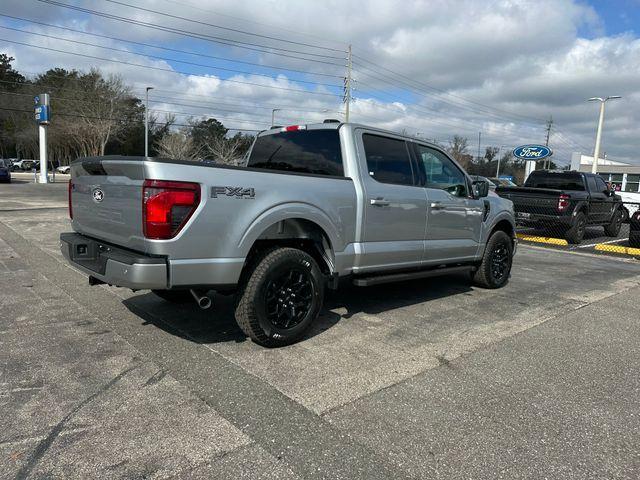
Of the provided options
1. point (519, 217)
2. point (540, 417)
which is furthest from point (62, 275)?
point (519, 217)

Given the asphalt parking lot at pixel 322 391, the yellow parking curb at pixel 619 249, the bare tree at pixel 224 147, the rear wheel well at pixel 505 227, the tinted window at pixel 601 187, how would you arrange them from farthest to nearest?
1. the bare tree at pixel 224 147
2. the tinted window at pixel 601 187
3. the yellow parking curb at pixel 619 249
4. the rear wheel well at pixel 505 227
5. the asphalt parking lot at pixel 322 391

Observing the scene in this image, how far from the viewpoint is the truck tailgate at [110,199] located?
3576mm

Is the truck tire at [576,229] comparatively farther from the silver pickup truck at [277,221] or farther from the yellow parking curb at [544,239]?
the silver pickup truck at [277,221]

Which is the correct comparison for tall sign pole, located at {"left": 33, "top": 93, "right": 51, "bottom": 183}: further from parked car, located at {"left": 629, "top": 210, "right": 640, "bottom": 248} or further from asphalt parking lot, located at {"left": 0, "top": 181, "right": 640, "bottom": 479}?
parked car, located at {"left": 629, "top": 210, "right": 640, "bottom": 248}

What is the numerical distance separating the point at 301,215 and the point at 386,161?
144 cm

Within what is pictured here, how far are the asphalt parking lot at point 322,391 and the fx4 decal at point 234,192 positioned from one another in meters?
1.31

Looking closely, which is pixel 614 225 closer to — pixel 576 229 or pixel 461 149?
pixel 576 229

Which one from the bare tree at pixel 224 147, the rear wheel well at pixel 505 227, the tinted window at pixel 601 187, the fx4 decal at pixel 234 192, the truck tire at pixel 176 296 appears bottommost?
the truck tire at pixel 176 296

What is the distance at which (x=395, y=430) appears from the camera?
9.71 feet

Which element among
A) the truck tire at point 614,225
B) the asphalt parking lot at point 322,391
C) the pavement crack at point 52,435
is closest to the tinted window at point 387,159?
the asphalt parking lot at point 322,391

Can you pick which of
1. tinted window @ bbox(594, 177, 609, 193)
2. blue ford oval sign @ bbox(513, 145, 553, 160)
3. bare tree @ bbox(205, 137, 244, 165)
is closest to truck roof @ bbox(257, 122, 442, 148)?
tinted window @ bbox(594, 177, 609, 193)

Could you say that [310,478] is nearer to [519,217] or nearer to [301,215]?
[301,215]

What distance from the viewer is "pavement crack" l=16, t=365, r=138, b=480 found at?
245 cm

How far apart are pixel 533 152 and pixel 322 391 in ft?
82.3
